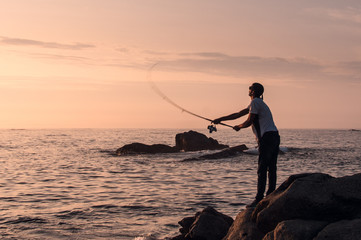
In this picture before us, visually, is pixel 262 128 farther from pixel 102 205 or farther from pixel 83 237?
pixel 102 205

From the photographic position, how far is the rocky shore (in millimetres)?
6020

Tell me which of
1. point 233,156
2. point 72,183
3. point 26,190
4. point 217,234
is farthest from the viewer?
point 233,156

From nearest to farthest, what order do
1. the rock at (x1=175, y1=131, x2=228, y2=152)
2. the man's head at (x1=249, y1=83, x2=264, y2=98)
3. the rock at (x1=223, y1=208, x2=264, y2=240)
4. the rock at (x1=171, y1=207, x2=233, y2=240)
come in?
1. the rock at (x1=223, y1=208, x2=264, y2=240)
2. the rock at (x1=171, y1=207, x2=233, y2=240)
3. the man's head at (x1=249, y1=83, x2=264, y2=98)
4. the rock at (x1=175, y1=131, x2=228, y2=152)

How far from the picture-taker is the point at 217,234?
331 inches

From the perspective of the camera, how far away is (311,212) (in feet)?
21.4

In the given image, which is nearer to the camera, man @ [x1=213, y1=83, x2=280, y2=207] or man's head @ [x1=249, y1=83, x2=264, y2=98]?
man @ [x1=213, y1=83, x2=280, y2=207]

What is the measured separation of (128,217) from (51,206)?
273 centimetres

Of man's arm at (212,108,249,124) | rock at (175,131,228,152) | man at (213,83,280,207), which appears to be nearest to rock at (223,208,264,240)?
man at (213,83,280,207)

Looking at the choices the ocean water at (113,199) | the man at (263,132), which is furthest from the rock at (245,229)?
the ocean water at (113,199)

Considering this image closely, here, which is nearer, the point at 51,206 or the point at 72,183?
the point at 51,206

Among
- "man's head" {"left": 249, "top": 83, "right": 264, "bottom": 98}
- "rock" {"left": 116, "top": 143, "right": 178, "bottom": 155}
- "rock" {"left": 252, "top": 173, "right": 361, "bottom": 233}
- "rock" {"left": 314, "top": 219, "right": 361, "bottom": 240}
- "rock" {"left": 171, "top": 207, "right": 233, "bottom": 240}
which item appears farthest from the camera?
"rock" {"left": 116, "top": 143, "right": 178, "bottom": 155}

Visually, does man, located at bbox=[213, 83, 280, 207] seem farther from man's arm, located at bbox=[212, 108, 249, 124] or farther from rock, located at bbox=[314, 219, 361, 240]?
rock, located at bbox=[314, 219, 361, 240]

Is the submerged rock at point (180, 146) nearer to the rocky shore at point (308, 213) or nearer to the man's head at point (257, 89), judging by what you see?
the man's head at point (257, 89)

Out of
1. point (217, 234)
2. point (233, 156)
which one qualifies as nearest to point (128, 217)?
point (217, 234)
